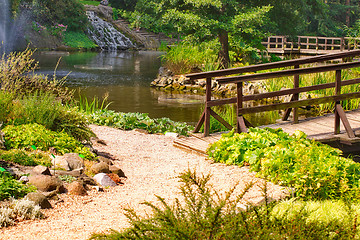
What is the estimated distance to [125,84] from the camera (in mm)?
19516

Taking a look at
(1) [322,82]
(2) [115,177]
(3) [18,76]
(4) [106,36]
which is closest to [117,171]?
(2) [115,177]

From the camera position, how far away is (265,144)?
638 cm

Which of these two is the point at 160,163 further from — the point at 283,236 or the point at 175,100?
the point at 175,100

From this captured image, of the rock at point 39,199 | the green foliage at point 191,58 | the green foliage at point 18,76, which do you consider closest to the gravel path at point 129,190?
the rock at point 39,199

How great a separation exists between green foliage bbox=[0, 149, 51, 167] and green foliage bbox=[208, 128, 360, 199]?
2342mm

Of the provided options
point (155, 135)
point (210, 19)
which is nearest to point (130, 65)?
point (210, 19)

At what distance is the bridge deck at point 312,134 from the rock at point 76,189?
2.51m

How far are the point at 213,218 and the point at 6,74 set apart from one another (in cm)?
609

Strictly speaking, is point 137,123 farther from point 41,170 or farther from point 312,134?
point 41,170

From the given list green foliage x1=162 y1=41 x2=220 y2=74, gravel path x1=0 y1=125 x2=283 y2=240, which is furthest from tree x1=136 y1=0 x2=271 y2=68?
gravel path x1=0 y1=125 x2=283 y2=240

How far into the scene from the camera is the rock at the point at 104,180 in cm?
587

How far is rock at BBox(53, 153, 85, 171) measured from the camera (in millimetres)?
6066

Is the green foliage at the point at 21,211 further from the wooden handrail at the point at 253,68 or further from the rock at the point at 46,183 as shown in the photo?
the wooden handrail at the point at 253,68

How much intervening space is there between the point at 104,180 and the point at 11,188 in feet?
4.33
